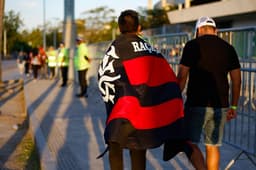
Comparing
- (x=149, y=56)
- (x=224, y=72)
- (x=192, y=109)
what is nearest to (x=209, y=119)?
(x=192, y=109)

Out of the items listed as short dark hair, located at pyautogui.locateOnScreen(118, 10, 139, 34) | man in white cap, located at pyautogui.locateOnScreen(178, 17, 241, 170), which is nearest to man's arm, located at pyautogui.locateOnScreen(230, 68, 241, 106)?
man in white cap, located at pyautogui.locateOnScreen(178, 17, 241, 170)

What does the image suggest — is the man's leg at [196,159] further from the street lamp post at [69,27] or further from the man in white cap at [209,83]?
the street lamp post at [69,27]

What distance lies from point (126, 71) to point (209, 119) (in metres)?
1.20

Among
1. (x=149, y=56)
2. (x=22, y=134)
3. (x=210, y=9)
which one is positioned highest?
(x=210, y=9)

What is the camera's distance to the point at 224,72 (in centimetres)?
450

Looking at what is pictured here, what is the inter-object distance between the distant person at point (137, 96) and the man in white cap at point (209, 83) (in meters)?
0.50

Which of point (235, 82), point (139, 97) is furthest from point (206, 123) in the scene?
point (139, 97)

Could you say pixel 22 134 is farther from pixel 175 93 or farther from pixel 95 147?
pixel 175 93

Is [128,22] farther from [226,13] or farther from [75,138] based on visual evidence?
[226,13]

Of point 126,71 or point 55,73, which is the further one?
point 55,73

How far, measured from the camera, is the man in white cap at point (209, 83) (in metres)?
4.45

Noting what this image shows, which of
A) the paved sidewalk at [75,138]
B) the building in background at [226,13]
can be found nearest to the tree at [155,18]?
the building in background at [226,13]

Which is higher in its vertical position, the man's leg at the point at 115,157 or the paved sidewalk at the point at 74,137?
the man's leg at the point at 115,157

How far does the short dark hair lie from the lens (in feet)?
13.6
